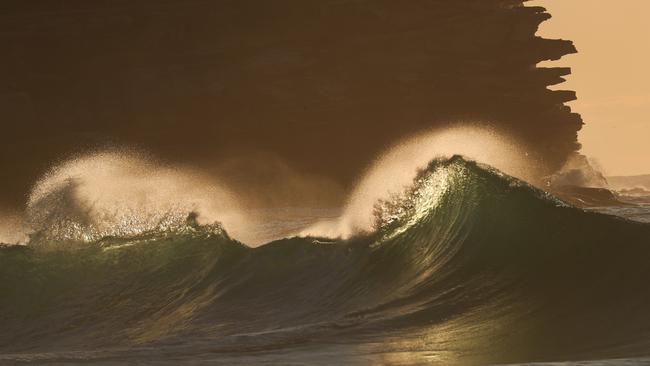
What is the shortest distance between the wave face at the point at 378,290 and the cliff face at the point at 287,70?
35554mm

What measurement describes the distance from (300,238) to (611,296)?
700cm

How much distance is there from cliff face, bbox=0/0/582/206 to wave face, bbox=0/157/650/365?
117 ft

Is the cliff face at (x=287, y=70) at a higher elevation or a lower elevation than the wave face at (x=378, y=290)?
higher

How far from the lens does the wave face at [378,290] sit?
15.6m

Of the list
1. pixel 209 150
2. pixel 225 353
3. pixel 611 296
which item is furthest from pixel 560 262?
pixel 209 150

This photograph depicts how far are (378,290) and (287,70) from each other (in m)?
43.2

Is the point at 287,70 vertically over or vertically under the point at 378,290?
over

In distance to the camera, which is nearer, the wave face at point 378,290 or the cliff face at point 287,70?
the wave face at point 378,290

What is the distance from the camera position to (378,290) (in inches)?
747

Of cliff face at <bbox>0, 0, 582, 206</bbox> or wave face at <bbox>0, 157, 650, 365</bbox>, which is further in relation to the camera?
cliff face at <bbox>0, 0, 582, 206</bbox>

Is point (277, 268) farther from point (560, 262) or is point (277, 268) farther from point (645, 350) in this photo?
point (645, 350)

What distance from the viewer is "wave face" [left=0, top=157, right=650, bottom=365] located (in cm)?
1565

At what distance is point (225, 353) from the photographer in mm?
15789

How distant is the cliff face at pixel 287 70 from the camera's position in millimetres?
60719
